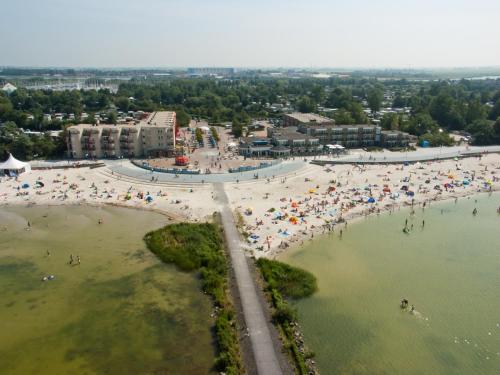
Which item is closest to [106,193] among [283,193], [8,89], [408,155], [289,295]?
[283,193]

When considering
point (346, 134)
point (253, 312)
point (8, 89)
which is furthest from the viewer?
point (8, 89)

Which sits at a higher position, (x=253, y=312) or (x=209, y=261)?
(x=209, y=261)

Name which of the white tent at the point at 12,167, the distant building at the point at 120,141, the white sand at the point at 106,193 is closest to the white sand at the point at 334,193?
the white sand at the point at 106,193

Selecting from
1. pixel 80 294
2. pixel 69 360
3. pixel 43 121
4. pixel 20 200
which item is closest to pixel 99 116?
pixel 43 121

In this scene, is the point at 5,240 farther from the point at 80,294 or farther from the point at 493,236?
the point at 493,236

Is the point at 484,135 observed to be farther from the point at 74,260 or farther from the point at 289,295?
the point at 74,260

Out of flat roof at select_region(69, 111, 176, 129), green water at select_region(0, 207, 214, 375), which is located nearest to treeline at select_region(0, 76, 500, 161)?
flat roof at select_region(69, 111, 176, 129)
